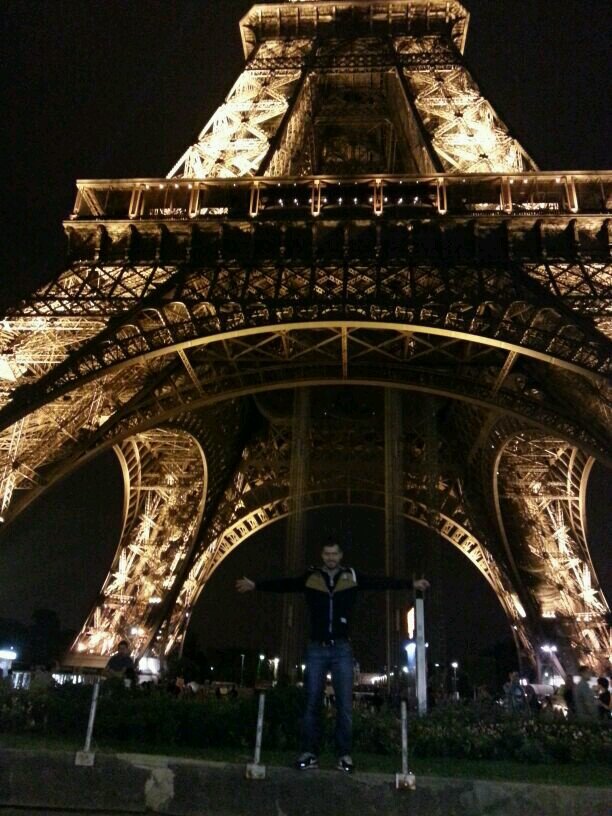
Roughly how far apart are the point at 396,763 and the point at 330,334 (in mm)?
17969

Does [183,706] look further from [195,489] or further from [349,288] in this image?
[195,489]

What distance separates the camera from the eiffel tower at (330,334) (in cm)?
1695

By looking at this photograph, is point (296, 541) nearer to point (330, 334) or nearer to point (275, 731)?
point (330, 334)

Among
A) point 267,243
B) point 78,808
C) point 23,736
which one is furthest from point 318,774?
point 267,243

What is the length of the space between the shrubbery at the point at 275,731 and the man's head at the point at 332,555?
6.07ft

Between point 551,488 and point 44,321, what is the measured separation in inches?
876

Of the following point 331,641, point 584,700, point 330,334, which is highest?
point 330,334

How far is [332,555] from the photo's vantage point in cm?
508

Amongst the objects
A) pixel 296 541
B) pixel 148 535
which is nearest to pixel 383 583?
pixel 296 541

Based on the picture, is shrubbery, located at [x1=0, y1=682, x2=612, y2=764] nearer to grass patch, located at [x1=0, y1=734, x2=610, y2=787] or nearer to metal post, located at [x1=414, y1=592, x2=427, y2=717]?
grass patch, located at [x1=0, y1=734, x2=610, y2=787]

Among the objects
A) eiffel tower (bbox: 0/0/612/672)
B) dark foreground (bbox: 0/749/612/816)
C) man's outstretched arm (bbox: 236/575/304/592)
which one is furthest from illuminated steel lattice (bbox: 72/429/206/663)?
dark foreground (bbox: 0/749/612/816)

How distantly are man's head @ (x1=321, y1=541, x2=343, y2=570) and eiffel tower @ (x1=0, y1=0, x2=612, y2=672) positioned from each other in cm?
1193

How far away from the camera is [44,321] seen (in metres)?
16.9

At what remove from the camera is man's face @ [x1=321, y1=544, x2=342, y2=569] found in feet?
16.7
